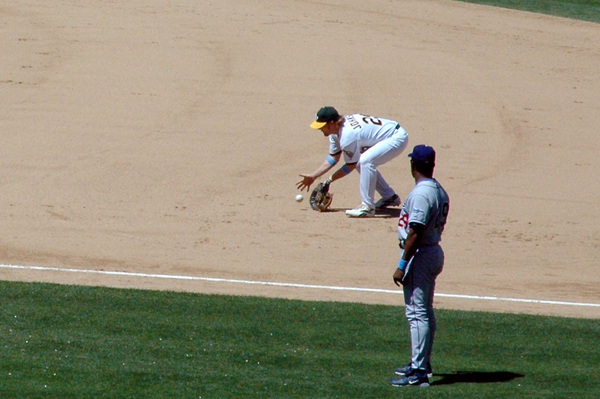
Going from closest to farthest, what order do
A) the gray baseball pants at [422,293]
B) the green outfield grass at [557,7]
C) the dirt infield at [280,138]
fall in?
the gray baseball pants at [422,293], the dirt infield at [280,138], the green outfield grass at [557,7]

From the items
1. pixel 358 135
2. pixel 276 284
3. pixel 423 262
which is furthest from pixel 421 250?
pixel 358 135

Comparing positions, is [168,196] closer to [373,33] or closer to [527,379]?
[527,379]

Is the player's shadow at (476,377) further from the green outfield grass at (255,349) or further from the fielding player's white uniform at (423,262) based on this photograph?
the fielding player's white uniform at (423,262)

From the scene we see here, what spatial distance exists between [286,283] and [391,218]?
338cm

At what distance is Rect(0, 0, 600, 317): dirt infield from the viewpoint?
1361 centimetres

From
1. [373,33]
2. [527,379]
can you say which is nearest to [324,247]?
[527,379]

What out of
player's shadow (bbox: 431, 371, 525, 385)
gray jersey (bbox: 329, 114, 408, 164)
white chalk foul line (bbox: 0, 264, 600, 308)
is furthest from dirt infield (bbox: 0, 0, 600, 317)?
player's shadow (bbox: 431, 371, 525, 385)

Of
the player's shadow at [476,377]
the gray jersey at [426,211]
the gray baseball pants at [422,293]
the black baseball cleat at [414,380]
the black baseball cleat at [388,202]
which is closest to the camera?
the gray jersey at [426,211]

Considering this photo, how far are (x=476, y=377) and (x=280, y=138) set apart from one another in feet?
34.1

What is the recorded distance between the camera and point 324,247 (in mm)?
14312

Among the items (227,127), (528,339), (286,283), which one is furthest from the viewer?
(227,127)

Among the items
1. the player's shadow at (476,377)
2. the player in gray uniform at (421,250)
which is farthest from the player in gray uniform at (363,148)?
the player in gray uniform at (421,250)

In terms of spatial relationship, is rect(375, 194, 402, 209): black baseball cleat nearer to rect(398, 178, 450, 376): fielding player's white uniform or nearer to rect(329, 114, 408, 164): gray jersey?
rect(329, 114, 408, 164): gray jersey

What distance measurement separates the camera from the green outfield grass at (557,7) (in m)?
28.3
